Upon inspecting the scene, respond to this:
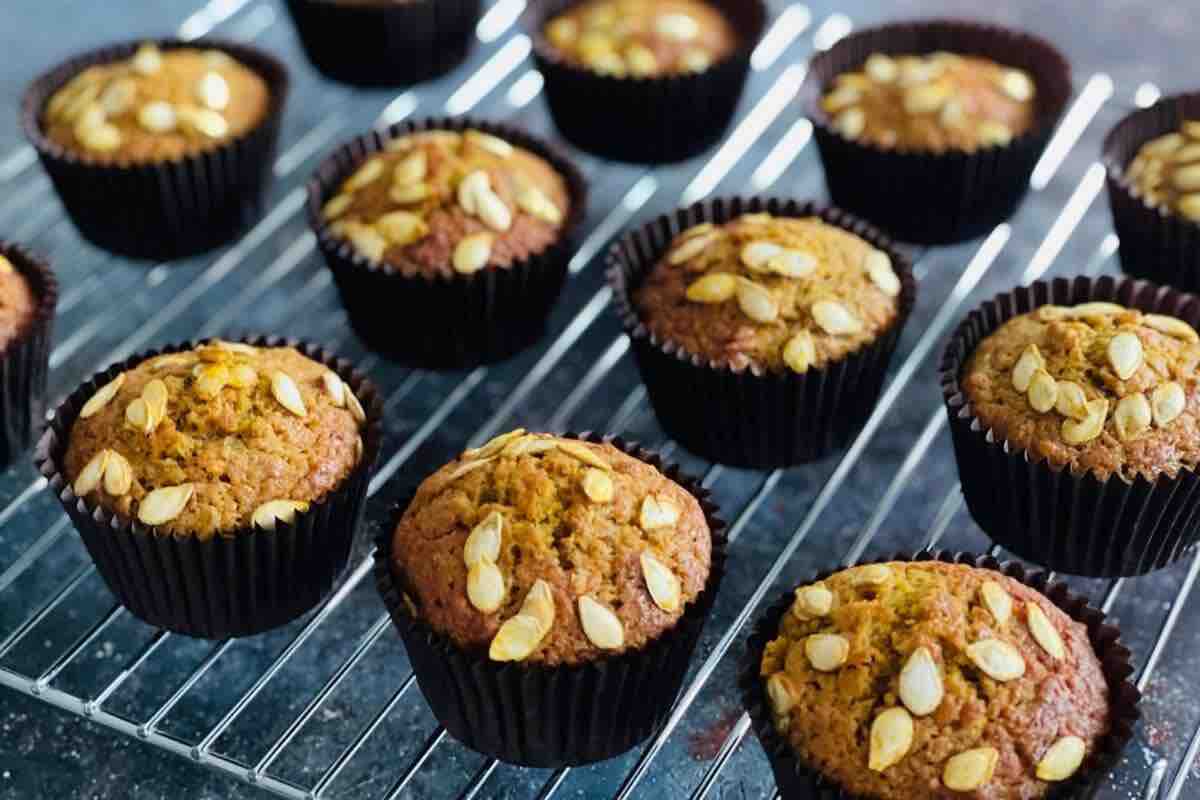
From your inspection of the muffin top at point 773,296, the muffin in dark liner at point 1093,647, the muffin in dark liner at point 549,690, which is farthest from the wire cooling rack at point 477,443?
the muffin top at point 773,296

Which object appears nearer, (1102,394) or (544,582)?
(544,582)

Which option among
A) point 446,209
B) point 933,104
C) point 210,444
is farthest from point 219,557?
point 933,104

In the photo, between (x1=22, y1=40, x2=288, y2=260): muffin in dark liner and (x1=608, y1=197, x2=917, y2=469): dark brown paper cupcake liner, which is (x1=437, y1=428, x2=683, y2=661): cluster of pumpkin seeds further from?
(x1=22, y1=40, x2=288, y2=260): muffin in dark liner

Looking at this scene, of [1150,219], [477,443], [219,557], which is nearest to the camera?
[219,557]

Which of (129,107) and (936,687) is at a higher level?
(129,107)

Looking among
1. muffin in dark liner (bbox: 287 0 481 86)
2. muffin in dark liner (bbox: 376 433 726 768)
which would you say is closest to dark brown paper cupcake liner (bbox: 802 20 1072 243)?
muffin in dark liner (bbox: 287 0 481 86)

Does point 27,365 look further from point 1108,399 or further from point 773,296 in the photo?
point 1108,399

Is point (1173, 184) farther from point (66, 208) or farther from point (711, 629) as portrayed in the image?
point (66, 208)

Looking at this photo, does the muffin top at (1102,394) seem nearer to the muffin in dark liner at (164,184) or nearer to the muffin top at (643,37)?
the muffin top at (643,37)
